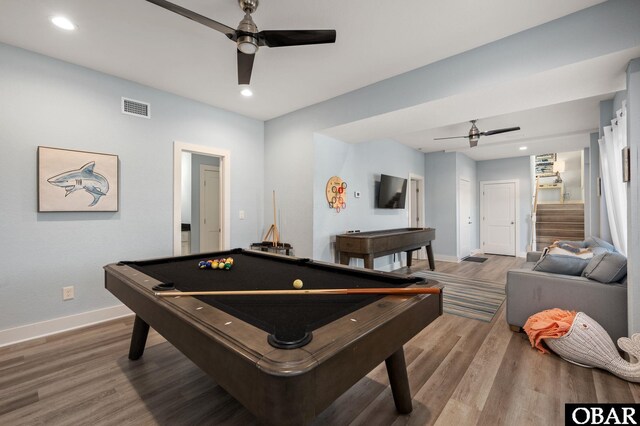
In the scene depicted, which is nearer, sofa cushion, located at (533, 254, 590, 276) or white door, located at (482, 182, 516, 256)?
sofa cushion, located at (533, 254, 590, 276)

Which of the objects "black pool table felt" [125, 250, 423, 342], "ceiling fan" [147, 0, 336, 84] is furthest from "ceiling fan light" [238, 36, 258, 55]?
"black pool table felt" [125, 250, 423, 342]

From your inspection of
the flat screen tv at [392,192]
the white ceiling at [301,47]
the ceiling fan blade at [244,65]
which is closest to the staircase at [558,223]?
the flat screen tv at [392,192]

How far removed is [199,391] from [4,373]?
1.54m

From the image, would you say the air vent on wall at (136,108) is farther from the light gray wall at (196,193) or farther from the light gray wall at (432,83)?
the light gray wall at (196,193)

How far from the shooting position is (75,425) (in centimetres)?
155

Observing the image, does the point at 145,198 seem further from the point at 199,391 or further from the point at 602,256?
the point at 602,256

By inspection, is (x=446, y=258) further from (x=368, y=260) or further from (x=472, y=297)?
(x=368, y=260)

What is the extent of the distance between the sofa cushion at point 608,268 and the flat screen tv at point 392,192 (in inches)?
124

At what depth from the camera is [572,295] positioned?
2.44 meters

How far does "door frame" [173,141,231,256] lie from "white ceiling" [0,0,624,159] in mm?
672

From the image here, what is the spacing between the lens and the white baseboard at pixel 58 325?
2.50 metres

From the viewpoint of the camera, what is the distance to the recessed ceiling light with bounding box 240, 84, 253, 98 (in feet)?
10.8

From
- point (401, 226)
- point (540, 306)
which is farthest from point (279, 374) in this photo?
point (401, 226)

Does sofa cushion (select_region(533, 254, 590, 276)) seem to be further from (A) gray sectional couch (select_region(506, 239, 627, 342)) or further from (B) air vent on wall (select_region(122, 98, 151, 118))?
(B) air vent on wall (select_region(122, 98, 151, 118))
